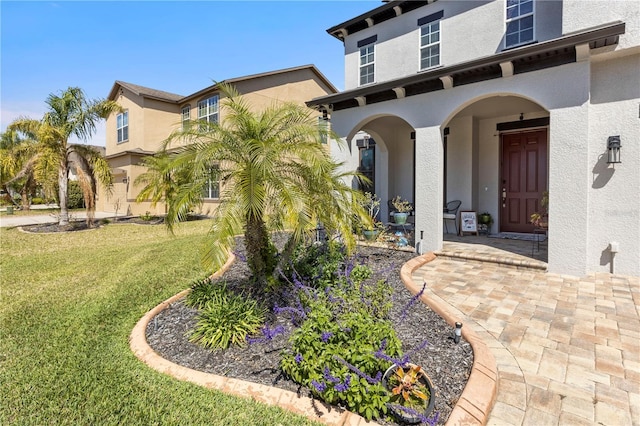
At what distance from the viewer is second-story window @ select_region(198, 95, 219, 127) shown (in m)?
17.1

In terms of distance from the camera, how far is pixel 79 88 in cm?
1366

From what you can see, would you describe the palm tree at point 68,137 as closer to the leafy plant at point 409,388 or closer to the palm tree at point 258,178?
the palm tree at point 258,178

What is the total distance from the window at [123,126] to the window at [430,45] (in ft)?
65.7

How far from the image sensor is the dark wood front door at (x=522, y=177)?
9.08 metres

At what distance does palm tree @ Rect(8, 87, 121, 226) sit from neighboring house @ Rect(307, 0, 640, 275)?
1132cm

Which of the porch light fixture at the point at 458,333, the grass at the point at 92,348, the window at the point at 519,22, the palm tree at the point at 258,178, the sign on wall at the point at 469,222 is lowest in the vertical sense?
the grass at the point at 92,348

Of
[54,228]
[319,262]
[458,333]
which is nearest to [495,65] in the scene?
[319,262]

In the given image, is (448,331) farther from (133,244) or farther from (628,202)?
(133,244)

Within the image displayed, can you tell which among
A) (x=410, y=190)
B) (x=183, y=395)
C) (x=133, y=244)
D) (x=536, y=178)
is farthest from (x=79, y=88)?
(x=536, y=178)

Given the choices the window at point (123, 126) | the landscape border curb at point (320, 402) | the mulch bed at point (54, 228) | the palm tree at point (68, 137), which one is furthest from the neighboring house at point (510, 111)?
the window at point (123, 126)

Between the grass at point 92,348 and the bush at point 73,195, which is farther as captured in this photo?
the bush at point 73,195

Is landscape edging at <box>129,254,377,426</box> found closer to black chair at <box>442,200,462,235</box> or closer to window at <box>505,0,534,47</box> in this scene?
black chair at <box>442,200,462,235</box>

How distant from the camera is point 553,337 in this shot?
3703 millimetres

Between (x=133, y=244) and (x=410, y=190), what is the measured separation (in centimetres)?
1022
